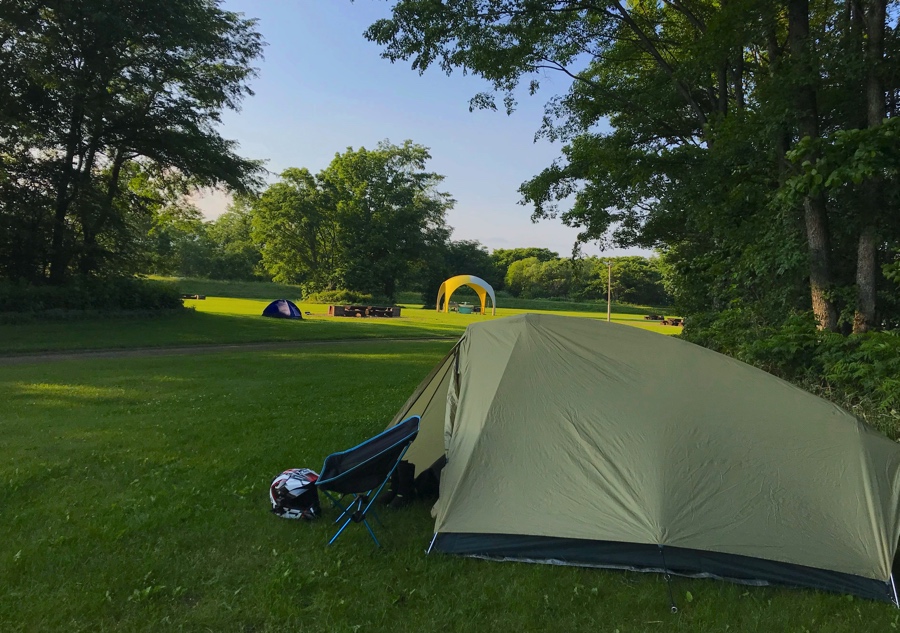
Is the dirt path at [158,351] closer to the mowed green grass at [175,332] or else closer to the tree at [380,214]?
the mowed green grass at [175,332]

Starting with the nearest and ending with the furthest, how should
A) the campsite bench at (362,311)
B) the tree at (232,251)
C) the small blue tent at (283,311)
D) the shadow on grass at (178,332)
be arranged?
1. the shadow on grass at (178,332)
2. the small blue tent at (283,311)
3. the campsite bench at (362,311)
4. the tree at (232,251)

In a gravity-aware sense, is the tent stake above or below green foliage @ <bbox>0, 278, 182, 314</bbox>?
below

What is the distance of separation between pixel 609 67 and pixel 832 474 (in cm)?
1343

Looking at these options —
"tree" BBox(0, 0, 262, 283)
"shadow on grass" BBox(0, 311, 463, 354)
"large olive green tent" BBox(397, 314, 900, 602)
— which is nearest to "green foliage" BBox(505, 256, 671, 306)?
"shadow on grass" BBox(0, 311, 463, 354)

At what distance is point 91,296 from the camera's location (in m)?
20.9

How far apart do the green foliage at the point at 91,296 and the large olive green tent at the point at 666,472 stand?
2044 cm

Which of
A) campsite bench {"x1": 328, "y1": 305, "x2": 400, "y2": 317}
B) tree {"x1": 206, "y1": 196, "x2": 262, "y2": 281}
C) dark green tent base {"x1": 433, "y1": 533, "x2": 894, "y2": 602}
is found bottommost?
dark green tent base {"x1": 433, "y1": 533, "x2": 894, "y2": 602}

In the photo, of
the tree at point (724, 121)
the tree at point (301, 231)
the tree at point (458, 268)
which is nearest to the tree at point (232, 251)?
the tree at point (301, 231)

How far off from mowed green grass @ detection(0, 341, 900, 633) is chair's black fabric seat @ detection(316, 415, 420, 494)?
463 mm

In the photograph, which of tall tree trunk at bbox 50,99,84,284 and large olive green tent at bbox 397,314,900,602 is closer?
large olive green tent at bbox 397,314,900,602

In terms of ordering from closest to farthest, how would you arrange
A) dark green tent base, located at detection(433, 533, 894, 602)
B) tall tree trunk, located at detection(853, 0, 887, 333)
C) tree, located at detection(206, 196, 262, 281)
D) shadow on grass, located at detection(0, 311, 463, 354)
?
dark green tent base, located at detection(433, 533, 894, 602), tall tree trunk, located at detection(853, 0, 887, 333), shadow on grass, located at detection(0, 311, 463, 354), tree, located at detection(206, 196, 262, 281)

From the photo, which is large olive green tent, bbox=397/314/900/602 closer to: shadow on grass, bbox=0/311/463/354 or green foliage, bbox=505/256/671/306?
shadow on grass, bbox=0/311/463/354

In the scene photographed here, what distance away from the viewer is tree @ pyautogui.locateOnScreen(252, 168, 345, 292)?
51.2 meters

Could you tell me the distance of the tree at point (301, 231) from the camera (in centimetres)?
5119
